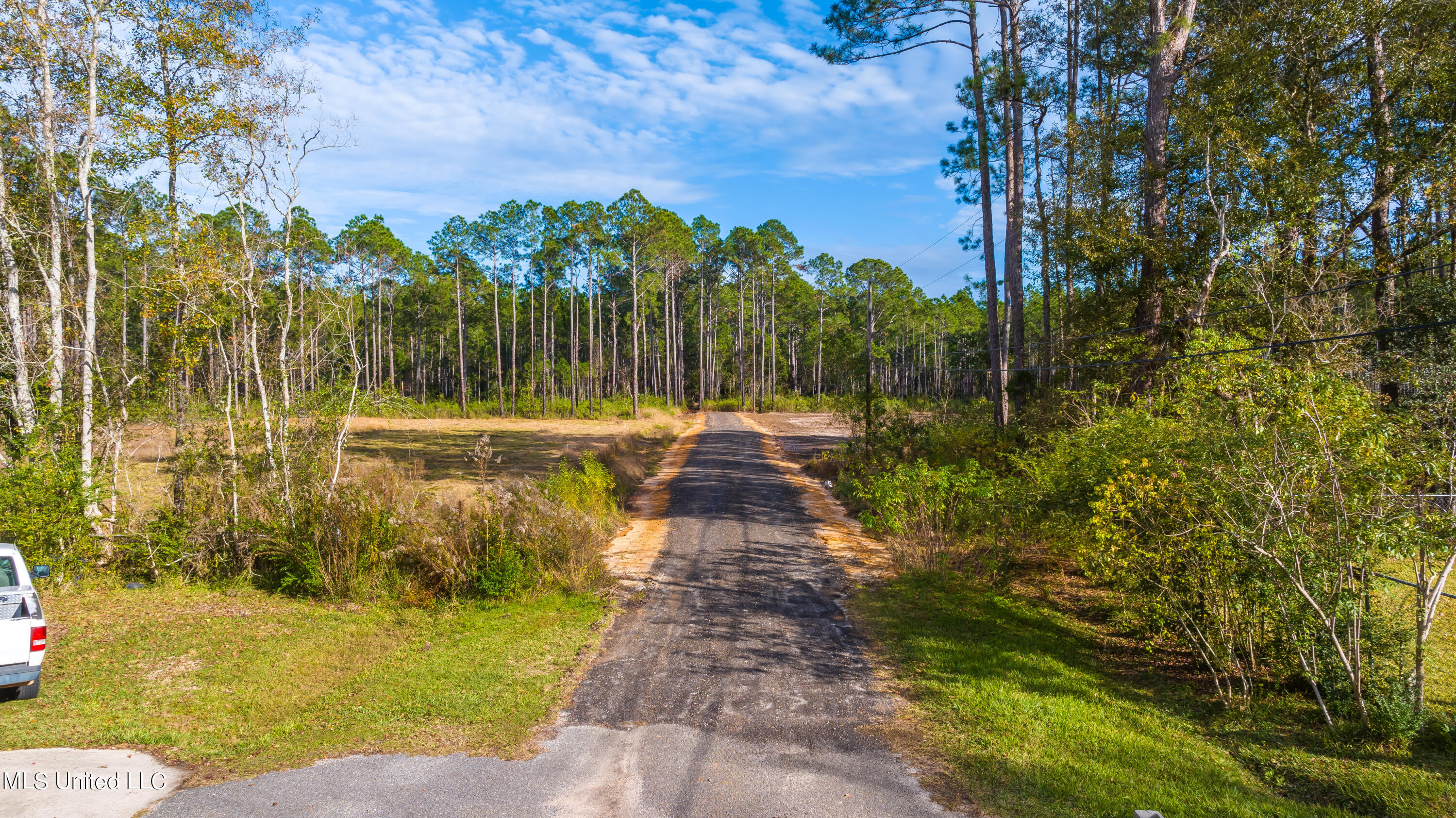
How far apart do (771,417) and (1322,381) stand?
4800 cm

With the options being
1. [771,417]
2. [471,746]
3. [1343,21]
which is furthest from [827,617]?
[771,417]

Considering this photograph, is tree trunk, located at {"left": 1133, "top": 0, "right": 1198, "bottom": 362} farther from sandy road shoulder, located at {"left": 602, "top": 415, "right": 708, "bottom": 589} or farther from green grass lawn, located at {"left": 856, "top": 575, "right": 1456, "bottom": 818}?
sandy road shoulder, located at {"left": 602, "top": 415, "right": 708, "bottom": 589}

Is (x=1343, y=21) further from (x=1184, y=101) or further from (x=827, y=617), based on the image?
(x=827, y=617)

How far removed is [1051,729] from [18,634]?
323 inches

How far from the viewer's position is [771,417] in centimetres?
5394

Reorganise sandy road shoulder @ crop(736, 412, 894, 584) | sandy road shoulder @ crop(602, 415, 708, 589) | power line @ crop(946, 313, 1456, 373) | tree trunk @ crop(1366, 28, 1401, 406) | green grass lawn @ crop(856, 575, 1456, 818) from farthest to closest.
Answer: tree trunk @ crop(1366, 28, 1401, 406) < sandy road shoulder @ crop(736, 412, 894, 584) < sandy road shoulder @ crop(602, 415, 708, 589) < power line @ crop(946, 313, 1456, 373) < green grass lawn @ crop(856, 575, 1456, 818)

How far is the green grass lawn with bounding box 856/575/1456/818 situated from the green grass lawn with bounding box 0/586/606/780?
11.5 ft

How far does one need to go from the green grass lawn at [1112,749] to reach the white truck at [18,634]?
7181mm

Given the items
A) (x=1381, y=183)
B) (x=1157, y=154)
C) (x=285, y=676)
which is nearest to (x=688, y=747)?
(x=285, y=676)

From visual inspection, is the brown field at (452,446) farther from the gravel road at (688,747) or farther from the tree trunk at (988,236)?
the tree trunk at (988,236)

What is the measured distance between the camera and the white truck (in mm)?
5469

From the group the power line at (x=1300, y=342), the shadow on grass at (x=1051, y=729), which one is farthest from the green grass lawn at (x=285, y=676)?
the power line at (x=1300, y=342)

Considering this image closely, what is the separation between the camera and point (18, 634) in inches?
217

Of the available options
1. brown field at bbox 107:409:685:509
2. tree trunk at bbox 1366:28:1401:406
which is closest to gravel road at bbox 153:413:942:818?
brown field at bbox 107:409:685:509
